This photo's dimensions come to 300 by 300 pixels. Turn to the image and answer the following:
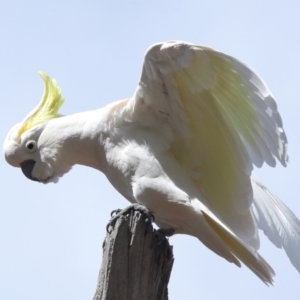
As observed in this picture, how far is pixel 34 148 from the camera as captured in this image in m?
4.17

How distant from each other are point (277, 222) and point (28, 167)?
1426 millimetres

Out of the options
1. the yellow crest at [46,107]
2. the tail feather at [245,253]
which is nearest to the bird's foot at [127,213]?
the tail feather at [245,253]

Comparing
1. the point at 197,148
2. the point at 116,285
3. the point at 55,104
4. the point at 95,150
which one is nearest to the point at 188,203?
the point at 197,148

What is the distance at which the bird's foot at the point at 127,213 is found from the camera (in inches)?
126

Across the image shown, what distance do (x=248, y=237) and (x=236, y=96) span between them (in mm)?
743

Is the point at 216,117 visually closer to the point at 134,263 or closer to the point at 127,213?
the point at 127,213

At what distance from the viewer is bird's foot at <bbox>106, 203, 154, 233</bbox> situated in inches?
126

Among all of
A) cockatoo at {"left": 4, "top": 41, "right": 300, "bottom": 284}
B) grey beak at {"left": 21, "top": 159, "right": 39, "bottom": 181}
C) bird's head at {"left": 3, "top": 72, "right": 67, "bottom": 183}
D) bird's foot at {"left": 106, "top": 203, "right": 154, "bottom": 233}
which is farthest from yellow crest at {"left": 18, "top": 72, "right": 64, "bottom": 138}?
bird's foot at {"left": 106, "top": 203, "right": 154, "bottom": 233}

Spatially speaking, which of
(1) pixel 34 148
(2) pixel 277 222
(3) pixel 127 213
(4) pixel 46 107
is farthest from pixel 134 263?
(4) pixel 46 107

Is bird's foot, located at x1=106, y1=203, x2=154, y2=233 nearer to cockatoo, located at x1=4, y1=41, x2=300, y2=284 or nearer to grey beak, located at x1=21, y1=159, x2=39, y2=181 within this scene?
cockatoo, located at x1=4, y1=41, x2=300, y2=284

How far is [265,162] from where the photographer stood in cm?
358

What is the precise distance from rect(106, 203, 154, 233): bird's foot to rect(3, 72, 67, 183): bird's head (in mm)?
807

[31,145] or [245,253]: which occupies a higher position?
[31,145]

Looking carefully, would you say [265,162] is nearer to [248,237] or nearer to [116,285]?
[248,237]
